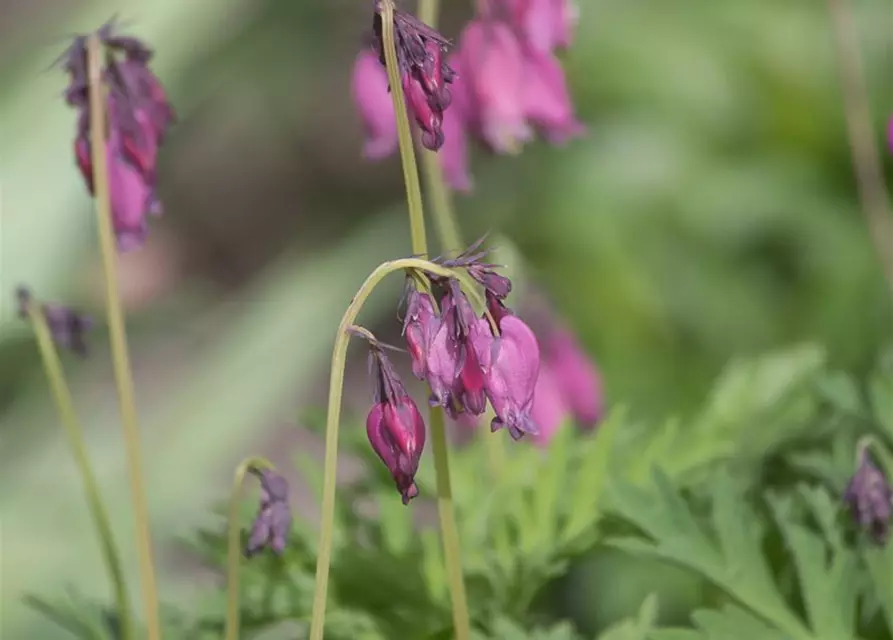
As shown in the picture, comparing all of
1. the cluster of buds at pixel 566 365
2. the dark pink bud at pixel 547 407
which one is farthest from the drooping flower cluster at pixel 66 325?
the cluster of buds at pixel 566 365

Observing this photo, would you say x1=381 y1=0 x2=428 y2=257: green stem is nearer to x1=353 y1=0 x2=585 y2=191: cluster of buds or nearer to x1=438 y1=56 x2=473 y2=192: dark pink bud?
x1=353 y1=0 x2=585 y2=191: cluster of buds

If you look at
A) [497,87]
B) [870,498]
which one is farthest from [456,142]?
[870,498]

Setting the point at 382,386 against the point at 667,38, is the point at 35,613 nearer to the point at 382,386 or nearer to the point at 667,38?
the point at 382,386

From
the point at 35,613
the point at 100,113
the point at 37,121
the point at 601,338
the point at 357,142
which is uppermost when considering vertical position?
the point at 357,142

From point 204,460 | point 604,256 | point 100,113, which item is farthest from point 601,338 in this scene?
point 100,113

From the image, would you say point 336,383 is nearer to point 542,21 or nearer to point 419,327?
point 419,327

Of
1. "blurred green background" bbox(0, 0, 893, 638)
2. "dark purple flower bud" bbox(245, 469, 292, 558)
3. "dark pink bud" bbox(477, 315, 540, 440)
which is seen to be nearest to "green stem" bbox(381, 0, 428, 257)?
"dark pink bud" bbox(477, 315, 540, 440)
